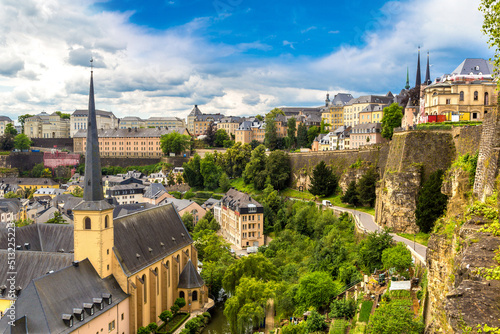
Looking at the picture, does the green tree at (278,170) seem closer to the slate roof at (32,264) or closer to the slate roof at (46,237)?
the slate roof at (46,237)

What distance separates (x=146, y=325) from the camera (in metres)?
33.0

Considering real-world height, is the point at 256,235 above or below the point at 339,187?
below

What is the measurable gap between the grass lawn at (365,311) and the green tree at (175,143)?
9899 centimetres

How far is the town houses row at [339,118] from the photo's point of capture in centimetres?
4150

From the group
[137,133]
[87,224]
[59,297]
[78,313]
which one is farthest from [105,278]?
[137,133]

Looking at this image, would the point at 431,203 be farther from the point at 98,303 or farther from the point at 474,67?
the point at 98,303

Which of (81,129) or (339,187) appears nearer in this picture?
(339,187)

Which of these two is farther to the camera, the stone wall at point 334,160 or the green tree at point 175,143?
the green tree at point 175,143

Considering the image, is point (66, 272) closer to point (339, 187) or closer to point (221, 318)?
point (221, 318)

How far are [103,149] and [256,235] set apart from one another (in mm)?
93447

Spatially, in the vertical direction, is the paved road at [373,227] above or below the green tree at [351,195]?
below

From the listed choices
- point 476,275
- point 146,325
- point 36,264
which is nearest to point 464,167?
point 476,275

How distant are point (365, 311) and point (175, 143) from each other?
328 ft

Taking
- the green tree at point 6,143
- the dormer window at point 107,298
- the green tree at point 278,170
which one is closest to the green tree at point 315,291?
the dormer window at point 107,298
